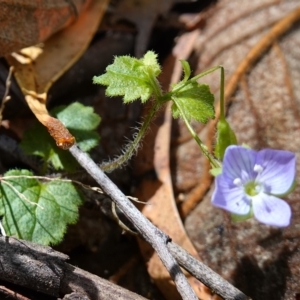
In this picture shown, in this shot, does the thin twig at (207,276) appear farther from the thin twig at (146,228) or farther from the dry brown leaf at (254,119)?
the dry brown leaf at (254,119)

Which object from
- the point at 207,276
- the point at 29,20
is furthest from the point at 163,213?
the point at 29,20

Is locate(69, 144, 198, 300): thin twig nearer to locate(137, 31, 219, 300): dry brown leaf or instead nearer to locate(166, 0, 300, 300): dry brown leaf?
locate(137, 31, 219, 300): dry brown leaf

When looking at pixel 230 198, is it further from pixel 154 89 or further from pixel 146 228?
pixel 154 89

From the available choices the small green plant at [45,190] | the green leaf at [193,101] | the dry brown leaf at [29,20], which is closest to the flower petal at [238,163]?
the green leaf at [193,101]

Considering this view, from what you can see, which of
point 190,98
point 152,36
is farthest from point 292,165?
point 152,36

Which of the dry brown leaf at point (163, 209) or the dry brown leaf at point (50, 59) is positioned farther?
the dry brown leaf at point (50, 59)

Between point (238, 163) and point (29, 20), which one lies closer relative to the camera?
point (238, 163)
